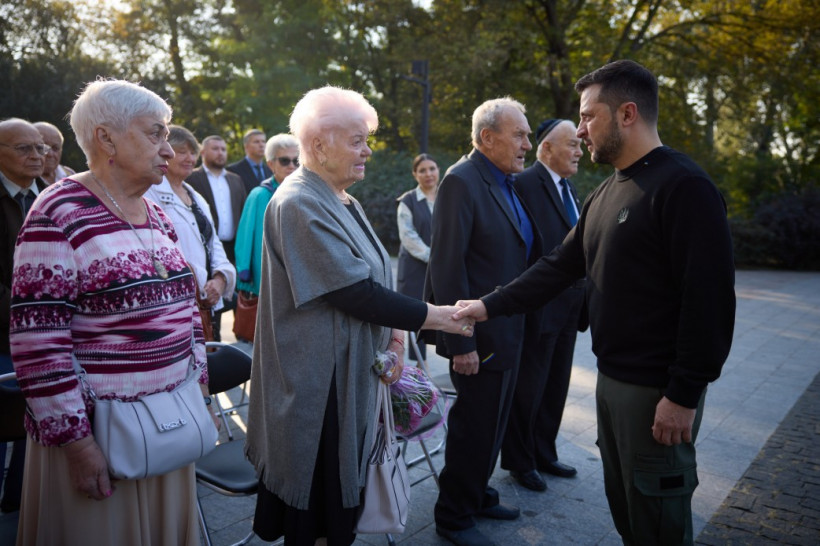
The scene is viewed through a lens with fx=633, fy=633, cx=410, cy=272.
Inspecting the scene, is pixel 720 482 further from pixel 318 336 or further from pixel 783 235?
pixel 783 235

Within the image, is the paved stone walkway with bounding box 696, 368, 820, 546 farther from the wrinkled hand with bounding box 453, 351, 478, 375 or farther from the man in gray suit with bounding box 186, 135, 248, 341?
the man in gray suit with bounding box 186, 135, 248, 341

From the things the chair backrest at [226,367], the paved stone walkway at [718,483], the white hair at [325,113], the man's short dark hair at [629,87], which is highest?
the man's short dark hair at [629,87]

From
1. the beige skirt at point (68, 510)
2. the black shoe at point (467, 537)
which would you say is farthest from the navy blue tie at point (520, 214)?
the beige skirt at point (68, 510)

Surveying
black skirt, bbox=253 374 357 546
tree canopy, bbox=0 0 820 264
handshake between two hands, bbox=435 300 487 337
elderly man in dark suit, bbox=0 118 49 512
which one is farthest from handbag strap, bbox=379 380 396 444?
tree canopy, bbox=0 0 820 264

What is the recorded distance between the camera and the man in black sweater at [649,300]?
2.12 meters

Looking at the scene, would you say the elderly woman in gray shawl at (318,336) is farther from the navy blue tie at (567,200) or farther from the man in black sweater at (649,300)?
the navy blue tie at (567,200)

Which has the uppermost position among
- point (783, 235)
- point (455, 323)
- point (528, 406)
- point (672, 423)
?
point (455, 323)

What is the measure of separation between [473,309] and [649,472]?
103cm

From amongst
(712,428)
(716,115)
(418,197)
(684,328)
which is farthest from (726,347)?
(716,115)

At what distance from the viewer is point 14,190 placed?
3588 millimetres

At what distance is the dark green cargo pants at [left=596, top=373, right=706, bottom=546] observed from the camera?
2.31 metres

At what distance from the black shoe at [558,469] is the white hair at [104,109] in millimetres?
3272

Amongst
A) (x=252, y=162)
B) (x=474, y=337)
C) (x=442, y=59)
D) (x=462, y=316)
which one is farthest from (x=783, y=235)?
(x=462, y=316)

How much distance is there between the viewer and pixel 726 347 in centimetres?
213
